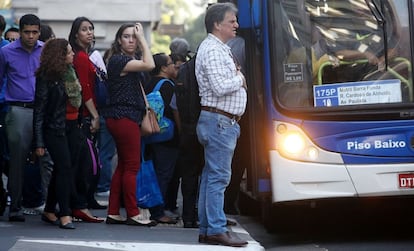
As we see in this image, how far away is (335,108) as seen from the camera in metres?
9.38

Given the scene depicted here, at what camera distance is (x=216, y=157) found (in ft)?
28.1

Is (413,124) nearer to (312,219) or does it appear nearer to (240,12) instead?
(240,12)

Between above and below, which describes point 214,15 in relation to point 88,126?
above

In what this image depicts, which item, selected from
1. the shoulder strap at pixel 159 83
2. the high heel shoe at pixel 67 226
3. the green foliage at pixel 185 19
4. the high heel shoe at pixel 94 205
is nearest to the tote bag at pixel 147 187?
the shoulder strap at pixel 159 83

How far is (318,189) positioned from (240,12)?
1887 mm

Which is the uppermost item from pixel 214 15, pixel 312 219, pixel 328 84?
pixel 214 15

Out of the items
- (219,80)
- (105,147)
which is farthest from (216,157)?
(105,147)

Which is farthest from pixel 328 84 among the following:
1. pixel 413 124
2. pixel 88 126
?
pixel 88 126

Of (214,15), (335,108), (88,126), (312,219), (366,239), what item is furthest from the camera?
(312,219)

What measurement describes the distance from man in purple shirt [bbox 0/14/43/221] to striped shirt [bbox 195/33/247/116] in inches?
82.9

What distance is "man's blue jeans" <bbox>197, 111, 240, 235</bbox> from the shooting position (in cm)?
855

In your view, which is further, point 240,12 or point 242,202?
point 242,202

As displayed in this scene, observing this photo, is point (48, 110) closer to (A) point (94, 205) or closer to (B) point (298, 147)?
(B) point (298, 147)

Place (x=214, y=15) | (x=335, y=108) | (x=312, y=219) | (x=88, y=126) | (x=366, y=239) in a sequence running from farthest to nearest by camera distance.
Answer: (x=312, y=219) → (x=88, y=126) → (x=366, y=239) → (x=335, y=108) → (x=214, y=15)
